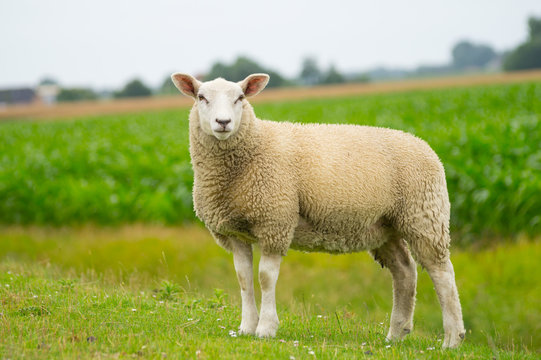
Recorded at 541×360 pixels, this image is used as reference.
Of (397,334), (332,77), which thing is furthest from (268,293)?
(332,77)

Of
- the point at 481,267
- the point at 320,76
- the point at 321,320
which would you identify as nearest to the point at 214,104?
the point at 321,320

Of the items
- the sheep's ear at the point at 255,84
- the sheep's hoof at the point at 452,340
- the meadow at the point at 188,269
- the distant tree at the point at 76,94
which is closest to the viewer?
the meadow at the point at 188,269

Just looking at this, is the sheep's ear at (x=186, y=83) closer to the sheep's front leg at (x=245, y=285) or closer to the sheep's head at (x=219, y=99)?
the sheep's head at (x=219, y=99)

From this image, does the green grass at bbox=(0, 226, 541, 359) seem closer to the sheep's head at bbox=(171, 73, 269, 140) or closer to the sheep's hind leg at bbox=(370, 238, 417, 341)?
the sheep's hind leg at bbox=(370, 238, 417, 341)

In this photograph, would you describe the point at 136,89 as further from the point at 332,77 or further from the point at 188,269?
the point at 188,269

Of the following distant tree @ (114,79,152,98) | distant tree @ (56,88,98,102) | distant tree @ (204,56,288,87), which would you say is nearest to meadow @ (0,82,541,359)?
distant tree @ (204,56,288,87)

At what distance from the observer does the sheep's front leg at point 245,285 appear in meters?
5.44

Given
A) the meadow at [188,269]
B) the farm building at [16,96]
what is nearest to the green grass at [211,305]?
the meadow at [188,269]

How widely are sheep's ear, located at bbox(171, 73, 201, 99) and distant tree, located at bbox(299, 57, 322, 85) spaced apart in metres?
50.8

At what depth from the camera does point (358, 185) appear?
5.40 m

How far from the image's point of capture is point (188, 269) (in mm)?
A: 10922

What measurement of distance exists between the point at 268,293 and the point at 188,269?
19.4ft

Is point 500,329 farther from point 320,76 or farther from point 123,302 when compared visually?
point 320,76

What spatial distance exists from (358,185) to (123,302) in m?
2.77
